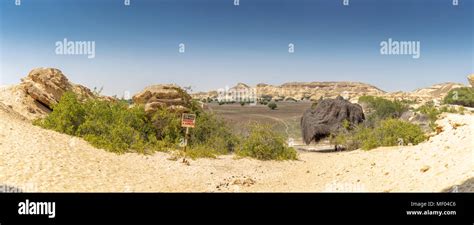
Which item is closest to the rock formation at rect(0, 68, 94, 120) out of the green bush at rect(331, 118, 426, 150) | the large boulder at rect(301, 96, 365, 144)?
the large boulder at rect(301, 96, 365, 144)

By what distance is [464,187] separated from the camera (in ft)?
25.3

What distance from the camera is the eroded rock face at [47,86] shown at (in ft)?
64.7

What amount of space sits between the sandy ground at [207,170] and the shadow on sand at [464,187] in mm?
21

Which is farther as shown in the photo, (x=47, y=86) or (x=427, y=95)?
(x=427, y=95)

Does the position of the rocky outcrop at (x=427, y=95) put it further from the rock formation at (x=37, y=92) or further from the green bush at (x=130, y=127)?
the rock formation at (x=37, y=92)

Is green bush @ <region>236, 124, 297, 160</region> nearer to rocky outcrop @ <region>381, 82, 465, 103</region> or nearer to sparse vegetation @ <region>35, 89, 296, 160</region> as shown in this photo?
sparse vegetation @ <region>35, 89, 296, 160</region>

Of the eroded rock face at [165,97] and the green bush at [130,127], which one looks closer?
the green bush at [130,127]

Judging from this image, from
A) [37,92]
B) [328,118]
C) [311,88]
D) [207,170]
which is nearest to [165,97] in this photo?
[37,92]

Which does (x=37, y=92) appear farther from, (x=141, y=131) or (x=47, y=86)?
(x=141, y=131)

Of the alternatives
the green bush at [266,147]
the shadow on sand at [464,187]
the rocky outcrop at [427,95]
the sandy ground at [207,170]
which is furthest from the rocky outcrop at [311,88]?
the shadow on sand at [464,187]

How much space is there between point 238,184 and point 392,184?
390 cm

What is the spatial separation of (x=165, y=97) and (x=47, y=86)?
17.7 feet

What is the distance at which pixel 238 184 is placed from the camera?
1155cm
